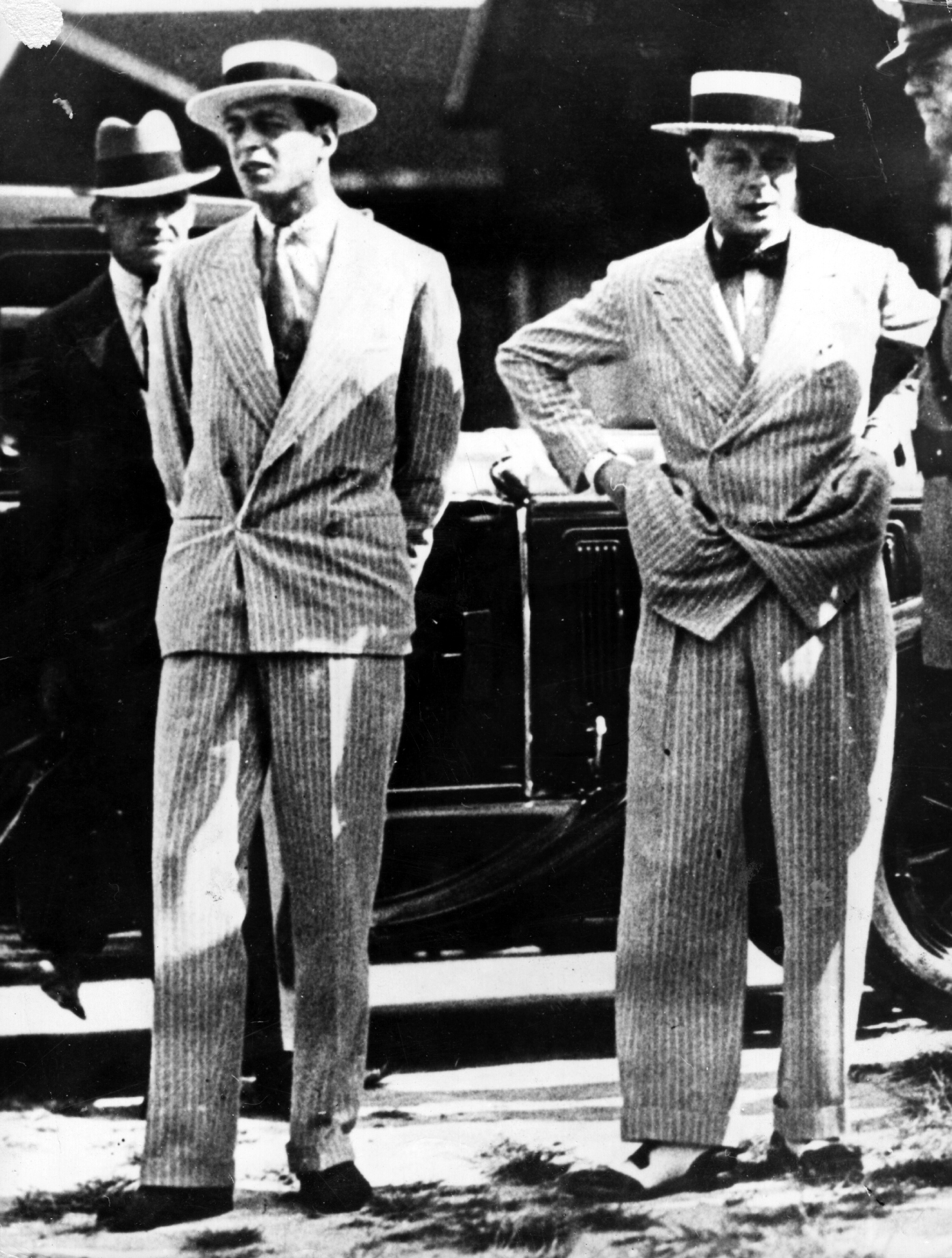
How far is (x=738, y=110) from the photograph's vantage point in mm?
3428

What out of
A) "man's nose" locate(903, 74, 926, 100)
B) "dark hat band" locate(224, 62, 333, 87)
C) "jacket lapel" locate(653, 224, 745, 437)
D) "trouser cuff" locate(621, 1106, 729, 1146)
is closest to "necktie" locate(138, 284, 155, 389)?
"dark hat band" locate(224, 62, 333, 87)

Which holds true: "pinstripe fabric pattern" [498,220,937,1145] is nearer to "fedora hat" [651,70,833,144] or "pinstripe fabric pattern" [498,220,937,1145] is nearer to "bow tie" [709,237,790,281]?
"bow tie" [709,237,790,281]

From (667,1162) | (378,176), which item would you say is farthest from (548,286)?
(667,1162)

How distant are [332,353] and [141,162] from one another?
29.1 inches

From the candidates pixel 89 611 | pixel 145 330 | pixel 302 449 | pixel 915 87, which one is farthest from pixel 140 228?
pixel 915 87

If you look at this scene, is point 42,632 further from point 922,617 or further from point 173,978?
point 922,617

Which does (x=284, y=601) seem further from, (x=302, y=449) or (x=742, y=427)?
(x=742, y=427)

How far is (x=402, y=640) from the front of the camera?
3365 mm

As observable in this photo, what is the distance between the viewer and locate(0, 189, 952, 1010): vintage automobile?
358 centimetres

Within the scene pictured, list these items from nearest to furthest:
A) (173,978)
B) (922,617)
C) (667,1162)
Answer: (173,978)
(667,1162)
(922,617)

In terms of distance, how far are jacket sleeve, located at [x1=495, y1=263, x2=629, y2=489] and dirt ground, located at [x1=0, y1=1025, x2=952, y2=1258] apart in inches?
58.1

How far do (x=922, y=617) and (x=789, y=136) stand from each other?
1.20 m

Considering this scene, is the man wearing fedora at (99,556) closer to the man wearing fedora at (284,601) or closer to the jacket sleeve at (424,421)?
the man wearing fedora at (284,601)

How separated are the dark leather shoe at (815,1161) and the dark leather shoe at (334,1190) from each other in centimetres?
93
